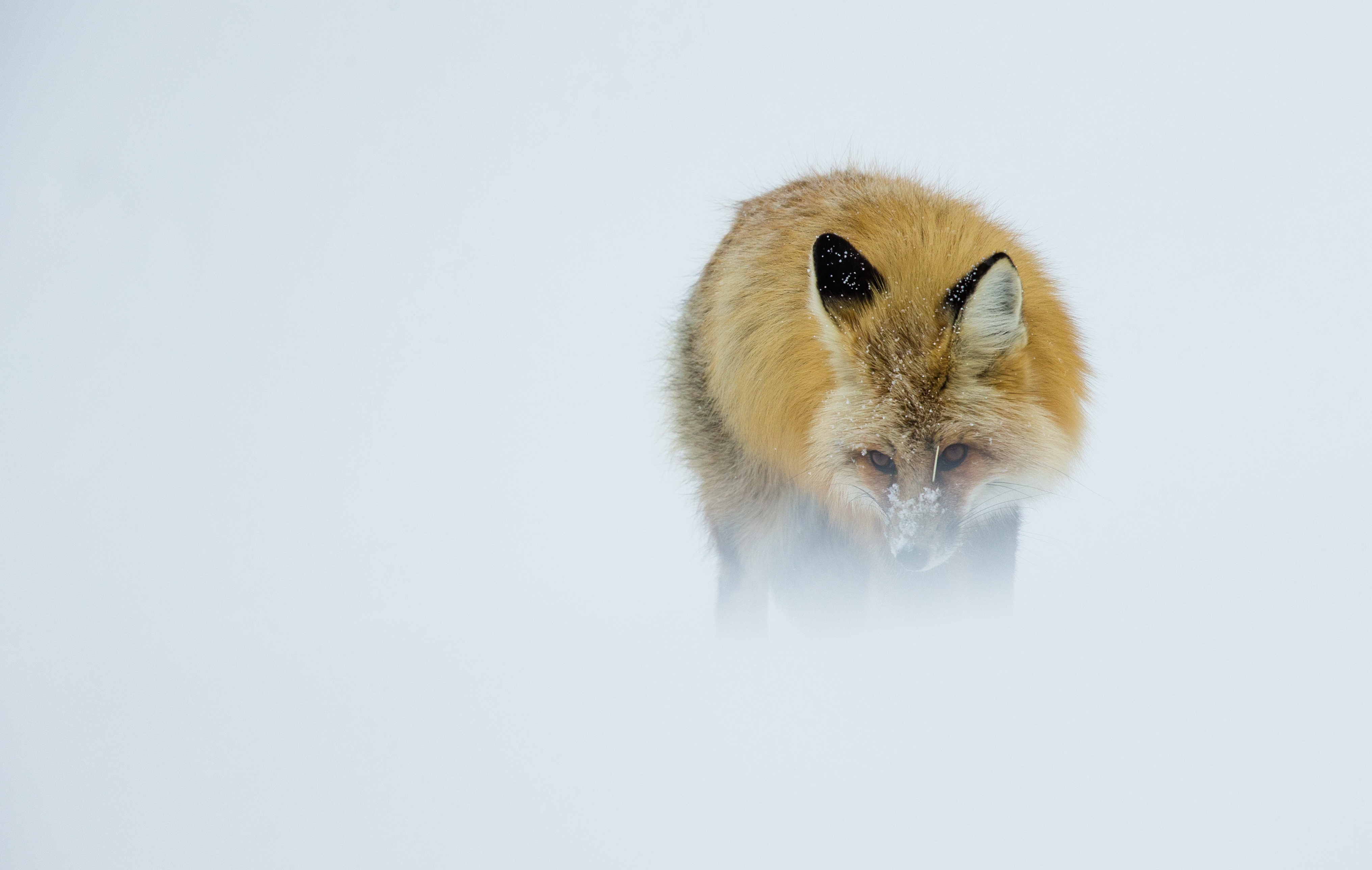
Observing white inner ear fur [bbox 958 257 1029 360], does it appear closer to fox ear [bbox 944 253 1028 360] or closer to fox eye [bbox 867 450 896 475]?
fox ear [bbox 944 253 1028 360]

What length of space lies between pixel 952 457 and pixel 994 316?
1.66ft

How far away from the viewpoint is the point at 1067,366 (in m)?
3.12

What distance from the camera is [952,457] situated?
291 cm

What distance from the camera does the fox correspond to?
2852 millimetres

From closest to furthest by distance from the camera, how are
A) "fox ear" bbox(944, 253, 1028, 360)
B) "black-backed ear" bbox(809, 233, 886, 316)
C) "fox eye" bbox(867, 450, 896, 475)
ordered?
"fox ear" bbox(944, 253, 1028, 360) → "black-backed ear" bbox(809, 233, 886, 316) → "fox eye" bbox(867, 450, 896, 475)

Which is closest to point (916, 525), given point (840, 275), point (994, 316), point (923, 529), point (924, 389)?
point (923, 529)

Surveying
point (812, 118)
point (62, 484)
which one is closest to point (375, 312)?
point (62, 484)

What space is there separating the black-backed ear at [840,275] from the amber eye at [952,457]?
0.59 meters

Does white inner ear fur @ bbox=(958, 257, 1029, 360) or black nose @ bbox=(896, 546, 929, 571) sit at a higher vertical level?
white inner ear fur @ bbox=(958, 257, 1029, 360)

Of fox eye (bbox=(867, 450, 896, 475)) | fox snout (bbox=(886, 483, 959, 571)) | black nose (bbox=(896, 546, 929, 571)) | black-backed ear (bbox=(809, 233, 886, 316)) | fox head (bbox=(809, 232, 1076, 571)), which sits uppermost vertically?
black-backed ear (bbox=(809, 233, 886, 316))

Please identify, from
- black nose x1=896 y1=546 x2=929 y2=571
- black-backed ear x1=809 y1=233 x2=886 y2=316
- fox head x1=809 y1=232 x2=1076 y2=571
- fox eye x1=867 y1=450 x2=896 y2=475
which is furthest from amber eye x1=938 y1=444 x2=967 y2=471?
black-backed ear x1=809 y1=233 x2=886 y2=316

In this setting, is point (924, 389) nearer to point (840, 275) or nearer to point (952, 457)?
point (952, 457)

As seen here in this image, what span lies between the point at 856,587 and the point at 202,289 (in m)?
7.33

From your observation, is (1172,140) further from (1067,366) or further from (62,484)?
(62,484)
